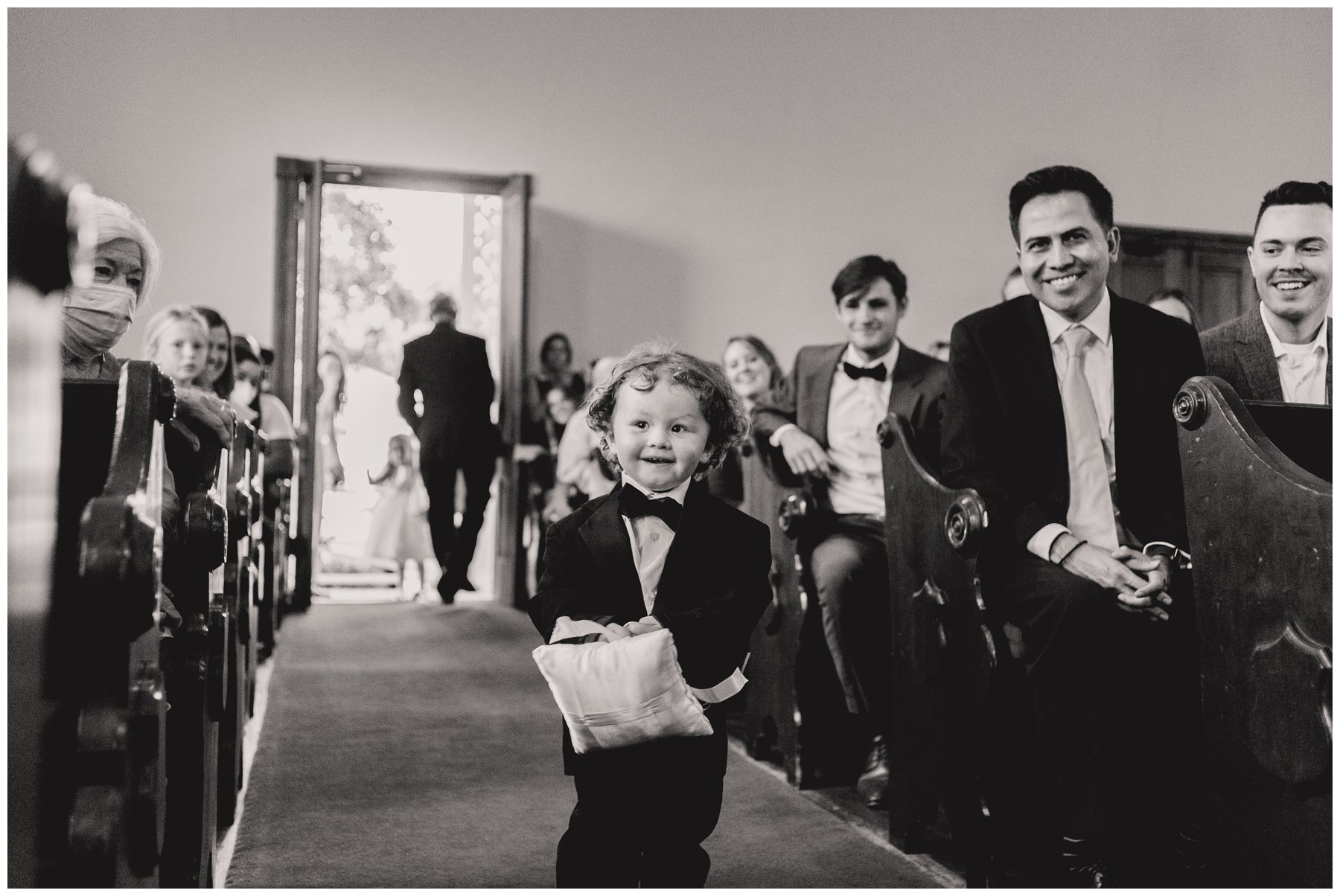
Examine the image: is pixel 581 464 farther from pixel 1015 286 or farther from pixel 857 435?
pixel 857 435

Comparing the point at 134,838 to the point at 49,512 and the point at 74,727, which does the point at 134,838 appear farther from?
the point at 49,512

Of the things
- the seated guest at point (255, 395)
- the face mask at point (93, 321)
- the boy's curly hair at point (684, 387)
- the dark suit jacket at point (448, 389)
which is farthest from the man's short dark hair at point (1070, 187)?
the dark suit jacket at point (448, 389)

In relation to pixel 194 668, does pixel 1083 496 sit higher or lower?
higher

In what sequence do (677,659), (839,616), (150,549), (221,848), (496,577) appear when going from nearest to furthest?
(150,549)
(677,659)
(221,848)
(839,616)
(496,577)

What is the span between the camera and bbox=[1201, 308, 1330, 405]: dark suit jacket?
96.0 inches

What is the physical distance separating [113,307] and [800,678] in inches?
74.9

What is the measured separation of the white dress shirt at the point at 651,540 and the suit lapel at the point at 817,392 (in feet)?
5.71

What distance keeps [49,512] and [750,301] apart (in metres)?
6.74

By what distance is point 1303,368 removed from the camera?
2.44 m

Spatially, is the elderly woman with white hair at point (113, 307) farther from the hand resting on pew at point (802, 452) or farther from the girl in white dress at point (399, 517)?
the girl in white dress at point (399, 517)

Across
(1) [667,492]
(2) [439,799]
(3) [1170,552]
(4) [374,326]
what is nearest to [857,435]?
(3) [1170,552]

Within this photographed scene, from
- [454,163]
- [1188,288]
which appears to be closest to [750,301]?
[454,163]

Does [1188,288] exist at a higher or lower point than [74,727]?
higher

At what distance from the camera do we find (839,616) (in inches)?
118
